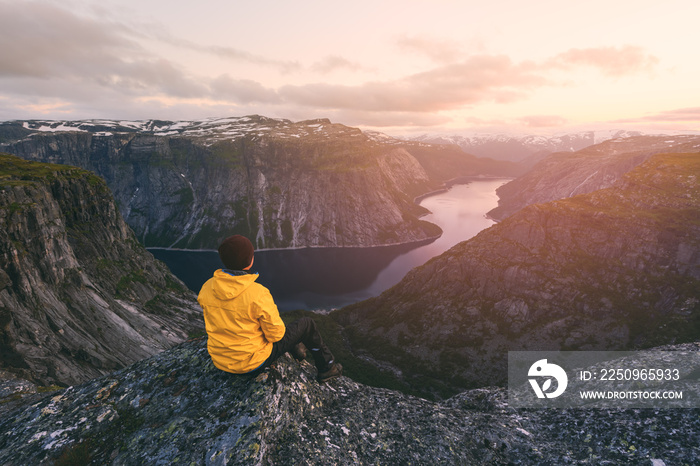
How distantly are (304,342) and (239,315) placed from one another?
3390 millimetres

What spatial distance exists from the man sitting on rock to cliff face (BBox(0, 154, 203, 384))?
25.8 meters

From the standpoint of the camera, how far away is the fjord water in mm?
121312

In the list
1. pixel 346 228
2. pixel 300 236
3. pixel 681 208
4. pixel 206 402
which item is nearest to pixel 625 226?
pixel 681 208

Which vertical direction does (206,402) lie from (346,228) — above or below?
above

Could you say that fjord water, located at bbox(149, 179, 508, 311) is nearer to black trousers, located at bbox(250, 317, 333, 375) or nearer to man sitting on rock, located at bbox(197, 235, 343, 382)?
black trousers, located at bbox(250, 317, 333, 375)

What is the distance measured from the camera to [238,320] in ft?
26.9

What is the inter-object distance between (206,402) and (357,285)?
12392 centimetres

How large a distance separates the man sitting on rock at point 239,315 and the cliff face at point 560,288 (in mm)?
59441

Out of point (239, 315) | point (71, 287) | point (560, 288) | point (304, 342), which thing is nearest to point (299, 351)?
point (304, 342)

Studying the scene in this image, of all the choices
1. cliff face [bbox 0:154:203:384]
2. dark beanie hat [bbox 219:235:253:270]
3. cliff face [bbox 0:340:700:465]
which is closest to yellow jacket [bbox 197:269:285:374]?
dark beanie hat [bbox 219:235:253:270]

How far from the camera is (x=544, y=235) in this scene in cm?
7606

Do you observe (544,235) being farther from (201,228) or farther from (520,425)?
(201,228)

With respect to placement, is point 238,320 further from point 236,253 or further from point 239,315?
point 236,253

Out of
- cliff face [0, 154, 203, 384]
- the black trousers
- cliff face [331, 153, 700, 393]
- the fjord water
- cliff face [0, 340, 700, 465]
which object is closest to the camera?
cliff face [0, 340, 700, 465]
